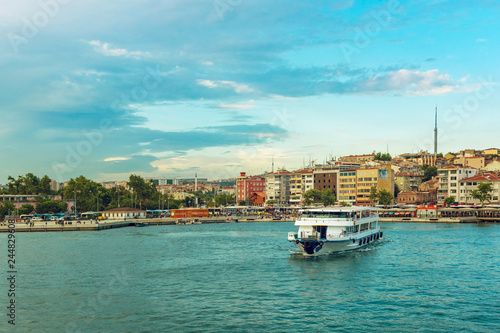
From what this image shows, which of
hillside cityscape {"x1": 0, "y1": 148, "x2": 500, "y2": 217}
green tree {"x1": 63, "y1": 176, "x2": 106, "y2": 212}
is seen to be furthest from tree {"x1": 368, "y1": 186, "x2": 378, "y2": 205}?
green tree {"x1": 63, "y1": 176, "x2": 106, "y2": 212}

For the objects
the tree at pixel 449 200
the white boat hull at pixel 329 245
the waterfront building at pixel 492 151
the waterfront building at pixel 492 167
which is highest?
the waterfront building at pixel 492 151

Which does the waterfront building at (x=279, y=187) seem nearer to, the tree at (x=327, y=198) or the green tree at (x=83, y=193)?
the tree at (x=327, y=198)

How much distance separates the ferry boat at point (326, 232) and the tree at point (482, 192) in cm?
7721

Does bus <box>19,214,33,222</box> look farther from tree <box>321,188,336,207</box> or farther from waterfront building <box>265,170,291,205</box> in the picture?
waterfront building <box>265,170,291,205</box>

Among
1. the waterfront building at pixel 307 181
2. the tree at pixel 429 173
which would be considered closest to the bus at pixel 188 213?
the waterfront building at pixel 307 181

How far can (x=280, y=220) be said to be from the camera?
123875 mm

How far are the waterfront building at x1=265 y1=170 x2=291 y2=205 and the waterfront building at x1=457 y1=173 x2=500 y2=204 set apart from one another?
213 ft

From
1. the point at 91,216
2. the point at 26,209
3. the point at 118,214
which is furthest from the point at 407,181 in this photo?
the point at 26,209

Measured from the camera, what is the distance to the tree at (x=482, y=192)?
381ft

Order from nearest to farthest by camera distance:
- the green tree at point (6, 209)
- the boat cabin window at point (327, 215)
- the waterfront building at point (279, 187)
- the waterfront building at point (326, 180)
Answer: the boat cabin window at point (327, 215), the green tree at point (6, 209), the waterfront building at point (326, 180), the waterfront building at point (279, 187)

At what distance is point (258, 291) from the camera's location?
30000 mm

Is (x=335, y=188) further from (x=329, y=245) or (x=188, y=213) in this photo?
(x=329, y=245)

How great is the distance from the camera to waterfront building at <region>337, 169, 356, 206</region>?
152250mm

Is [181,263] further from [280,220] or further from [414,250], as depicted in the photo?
[280,220]
